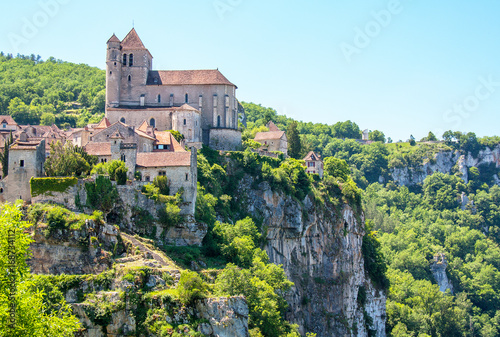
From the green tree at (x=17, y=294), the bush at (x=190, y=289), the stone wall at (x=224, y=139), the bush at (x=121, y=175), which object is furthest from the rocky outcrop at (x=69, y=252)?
the stone wall at (x=224, y=139)

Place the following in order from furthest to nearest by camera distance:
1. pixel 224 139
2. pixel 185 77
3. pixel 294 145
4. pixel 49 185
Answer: pixel 294 145, pixel 185 77, pixel 224 139, pixel 49 185

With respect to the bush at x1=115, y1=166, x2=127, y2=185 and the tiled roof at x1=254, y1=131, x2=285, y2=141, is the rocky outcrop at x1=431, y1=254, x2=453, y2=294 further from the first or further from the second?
the bush at x1=115, y1=166, x2=127, y2=185

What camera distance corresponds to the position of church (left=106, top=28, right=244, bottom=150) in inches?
3524

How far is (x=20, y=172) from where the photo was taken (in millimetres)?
63312

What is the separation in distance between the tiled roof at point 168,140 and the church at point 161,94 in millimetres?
9387

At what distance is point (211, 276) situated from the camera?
63.1 m

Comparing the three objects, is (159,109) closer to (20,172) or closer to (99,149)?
(99,149)

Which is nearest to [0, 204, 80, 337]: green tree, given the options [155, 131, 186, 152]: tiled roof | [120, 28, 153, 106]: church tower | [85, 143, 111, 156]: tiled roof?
[85, 143, 111, 156]: tiled roof

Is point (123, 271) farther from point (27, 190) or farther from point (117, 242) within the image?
point (27, 190)

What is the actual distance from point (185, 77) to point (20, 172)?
122 ft

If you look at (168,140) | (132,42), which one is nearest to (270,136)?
(132,42)

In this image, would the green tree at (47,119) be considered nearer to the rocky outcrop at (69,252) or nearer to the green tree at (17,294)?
the rocky outcrop at (69,252)

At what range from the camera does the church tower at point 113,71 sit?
9162cm

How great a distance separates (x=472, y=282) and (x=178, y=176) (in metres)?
104
